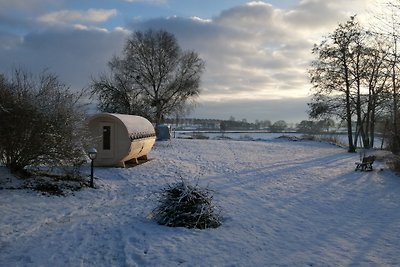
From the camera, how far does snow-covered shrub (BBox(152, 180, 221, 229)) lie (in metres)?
8.08

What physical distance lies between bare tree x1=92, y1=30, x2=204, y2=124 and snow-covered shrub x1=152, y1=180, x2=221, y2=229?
2811 cm

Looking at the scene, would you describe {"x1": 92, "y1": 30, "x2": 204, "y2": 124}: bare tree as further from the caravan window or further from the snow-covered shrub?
the snow-covered shrub

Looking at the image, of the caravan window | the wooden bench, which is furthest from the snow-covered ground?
the wooden bench

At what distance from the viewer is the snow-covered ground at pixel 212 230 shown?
6.32 meters

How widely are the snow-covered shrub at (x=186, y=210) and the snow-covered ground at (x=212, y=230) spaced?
0.25m

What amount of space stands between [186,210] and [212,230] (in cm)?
71

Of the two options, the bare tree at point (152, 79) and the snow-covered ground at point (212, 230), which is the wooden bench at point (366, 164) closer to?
the snow-covered ground at point (212, 230)

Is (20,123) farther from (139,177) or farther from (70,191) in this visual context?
(139,177)

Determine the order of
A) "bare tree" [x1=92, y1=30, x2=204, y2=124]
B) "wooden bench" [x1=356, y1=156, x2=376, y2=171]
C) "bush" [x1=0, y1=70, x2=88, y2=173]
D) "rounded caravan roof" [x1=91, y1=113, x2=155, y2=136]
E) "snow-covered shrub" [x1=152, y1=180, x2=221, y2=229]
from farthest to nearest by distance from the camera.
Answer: "bare tree" [x1=92, y1=30, x2=204, y2=124] < "wooden bench" [x1=356, y1=156, x2=376, y2=171] < "rounded caravan roof" [x1=91, y1=113, x2=155, y2=136] < "bush" [x1=0, y1=70, x2=88, y2=173] < "snow-covered shrub" [x1=152, y1=180, x2=221, y2=229]

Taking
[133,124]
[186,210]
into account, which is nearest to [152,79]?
[133,124]

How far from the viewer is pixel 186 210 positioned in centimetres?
823

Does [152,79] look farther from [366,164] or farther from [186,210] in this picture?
[186,210]

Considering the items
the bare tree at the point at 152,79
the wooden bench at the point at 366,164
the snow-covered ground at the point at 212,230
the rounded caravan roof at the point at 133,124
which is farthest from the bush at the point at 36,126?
the bare tree at the point at 152,79

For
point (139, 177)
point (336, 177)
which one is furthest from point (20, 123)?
point (336, 177)
